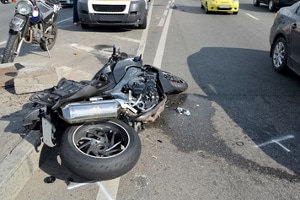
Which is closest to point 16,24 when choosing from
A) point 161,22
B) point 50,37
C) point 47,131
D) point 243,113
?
point 50,37

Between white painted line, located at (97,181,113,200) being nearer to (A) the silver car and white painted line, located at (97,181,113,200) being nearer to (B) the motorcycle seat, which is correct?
(B) the motorcycle seat

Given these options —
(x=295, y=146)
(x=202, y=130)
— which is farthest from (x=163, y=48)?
(x=295, y=146)

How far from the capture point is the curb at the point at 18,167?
9.04ft

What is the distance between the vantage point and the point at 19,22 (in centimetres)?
559

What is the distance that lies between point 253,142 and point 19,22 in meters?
4.36

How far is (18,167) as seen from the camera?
9.70ft

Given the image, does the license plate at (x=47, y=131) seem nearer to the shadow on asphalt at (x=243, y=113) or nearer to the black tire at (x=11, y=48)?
the shadow on asphalt at (x=243, y=113)

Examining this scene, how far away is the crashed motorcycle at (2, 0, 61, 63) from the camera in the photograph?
5.54 metres

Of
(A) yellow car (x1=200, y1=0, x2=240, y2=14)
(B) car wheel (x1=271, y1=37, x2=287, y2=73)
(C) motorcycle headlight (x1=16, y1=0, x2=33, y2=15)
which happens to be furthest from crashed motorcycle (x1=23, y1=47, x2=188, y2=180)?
(A) yellow car (x1=200, y1=0, x2=240, y2=14)

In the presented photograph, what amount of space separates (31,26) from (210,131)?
417cm

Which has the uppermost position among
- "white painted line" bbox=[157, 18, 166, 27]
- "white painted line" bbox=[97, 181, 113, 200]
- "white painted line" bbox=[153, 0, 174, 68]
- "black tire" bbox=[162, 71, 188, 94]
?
"black tire" bbox=[162, 71, 188, 94]

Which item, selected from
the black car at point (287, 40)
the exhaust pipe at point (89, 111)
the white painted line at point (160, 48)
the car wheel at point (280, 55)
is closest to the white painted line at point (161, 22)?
the white painted line at point (160, 48)

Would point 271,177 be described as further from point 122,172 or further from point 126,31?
point 126,31

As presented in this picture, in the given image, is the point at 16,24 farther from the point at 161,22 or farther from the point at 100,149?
the point at 161,22
